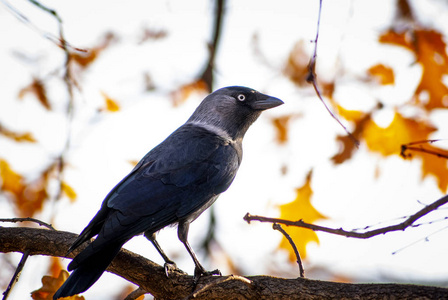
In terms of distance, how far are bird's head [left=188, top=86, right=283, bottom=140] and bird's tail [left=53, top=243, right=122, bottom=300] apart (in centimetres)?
231

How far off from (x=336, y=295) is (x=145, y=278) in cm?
141

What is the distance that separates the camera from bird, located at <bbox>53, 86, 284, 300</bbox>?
382 cm

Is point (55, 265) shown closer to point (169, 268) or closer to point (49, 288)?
point (49, 288)

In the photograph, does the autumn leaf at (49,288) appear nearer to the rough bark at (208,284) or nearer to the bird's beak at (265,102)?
the rough bark at (208,284)

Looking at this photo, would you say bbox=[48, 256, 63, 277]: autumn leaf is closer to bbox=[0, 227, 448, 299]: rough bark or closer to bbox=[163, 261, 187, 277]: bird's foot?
bbox=[0, 227, 448, 299]: rough bark

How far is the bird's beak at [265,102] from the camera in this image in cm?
572

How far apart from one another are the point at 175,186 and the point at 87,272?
116 cm

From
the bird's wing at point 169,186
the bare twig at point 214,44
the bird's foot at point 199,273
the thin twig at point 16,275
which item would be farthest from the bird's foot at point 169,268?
the bare twig at point 214,44

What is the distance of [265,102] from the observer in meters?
5.80

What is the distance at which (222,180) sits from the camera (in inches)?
193

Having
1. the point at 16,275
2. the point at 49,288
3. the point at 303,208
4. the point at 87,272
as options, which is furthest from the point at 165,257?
the point at 303,208

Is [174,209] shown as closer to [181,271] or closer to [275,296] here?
[181,271]

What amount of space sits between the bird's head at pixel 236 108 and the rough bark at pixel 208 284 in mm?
2233

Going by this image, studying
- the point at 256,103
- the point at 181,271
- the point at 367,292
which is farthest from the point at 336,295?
the point at 256,103
